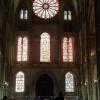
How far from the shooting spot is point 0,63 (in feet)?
135

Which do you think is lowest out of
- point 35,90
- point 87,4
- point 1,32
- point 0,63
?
point 35,90

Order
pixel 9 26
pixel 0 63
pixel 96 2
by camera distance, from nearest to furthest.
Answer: pixel 96 2
pixel 0 63
pixel 9 26

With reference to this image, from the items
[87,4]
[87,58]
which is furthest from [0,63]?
[87,4]

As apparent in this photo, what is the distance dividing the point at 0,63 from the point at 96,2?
14891 millimetres

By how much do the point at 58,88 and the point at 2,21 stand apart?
14046mm

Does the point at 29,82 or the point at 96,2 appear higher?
the point at 96,2

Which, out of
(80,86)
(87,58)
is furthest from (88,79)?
(80,86)

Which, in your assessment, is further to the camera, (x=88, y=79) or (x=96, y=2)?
(x=88, y=79)

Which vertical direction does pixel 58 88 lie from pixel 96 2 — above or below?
below

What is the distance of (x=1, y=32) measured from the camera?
41.5 metres

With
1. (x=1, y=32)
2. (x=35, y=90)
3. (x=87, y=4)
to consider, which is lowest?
(x=35, y=90)

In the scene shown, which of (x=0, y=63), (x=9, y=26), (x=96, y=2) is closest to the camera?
(x=96, y=2)

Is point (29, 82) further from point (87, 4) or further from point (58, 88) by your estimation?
point (87, 4)

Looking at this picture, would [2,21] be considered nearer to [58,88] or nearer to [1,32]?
[1,32]
